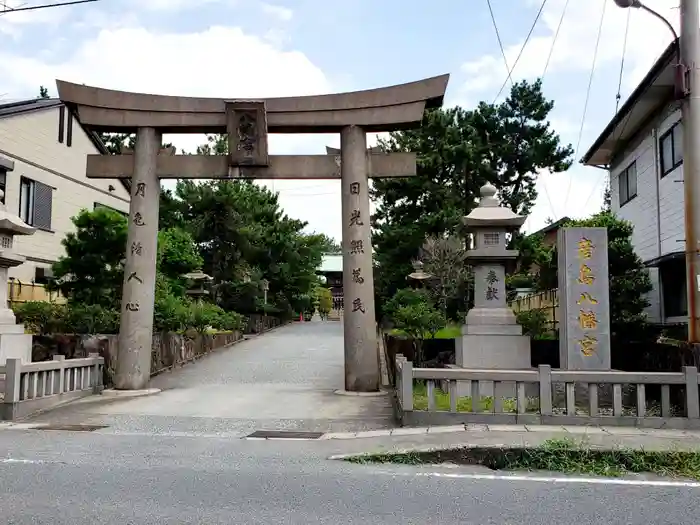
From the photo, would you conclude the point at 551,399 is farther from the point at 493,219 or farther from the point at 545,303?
the point at 545,303

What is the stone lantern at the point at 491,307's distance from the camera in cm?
1427

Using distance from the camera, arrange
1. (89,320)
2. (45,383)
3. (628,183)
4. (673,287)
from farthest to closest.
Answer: (628,183) → (673,287) → (89,320) → (45,383)

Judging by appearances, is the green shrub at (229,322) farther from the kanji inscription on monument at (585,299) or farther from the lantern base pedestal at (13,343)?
the kanji inscription on monument at (585,299)

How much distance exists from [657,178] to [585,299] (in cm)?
818

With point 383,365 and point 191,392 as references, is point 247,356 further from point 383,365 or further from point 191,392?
point 191,392

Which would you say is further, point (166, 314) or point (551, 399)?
point (166, 314)

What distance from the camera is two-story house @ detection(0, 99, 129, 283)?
2398 centimetres

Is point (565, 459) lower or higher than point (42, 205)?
lower

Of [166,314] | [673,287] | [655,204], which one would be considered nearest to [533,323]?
[673,287]

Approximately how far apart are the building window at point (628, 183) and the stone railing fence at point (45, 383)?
17.1 metres

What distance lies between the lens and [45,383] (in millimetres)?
12281

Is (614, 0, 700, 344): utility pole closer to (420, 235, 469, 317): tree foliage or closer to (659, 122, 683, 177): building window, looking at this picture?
(659, 122, 683, 177): building window

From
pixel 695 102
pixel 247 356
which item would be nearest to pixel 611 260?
pixel 695 102

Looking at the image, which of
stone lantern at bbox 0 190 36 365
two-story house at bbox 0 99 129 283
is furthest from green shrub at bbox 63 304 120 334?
two-story house at bbox 0 99 129 283
